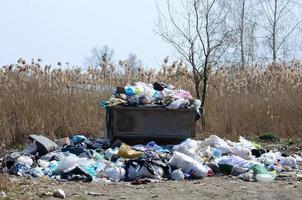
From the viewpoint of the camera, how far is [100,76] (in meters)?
13.1

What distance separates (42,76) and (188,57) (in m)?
3.46

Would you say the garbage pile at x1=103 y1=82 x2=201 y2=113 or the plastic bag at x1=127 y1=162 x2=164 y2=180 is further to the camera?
the garbage pile at x1=103 y1=82 x2=201 y2=113

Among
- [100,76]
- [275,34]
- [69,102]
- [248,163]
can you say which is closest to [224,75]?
[100,76]

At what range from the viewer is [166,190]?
6340 mm

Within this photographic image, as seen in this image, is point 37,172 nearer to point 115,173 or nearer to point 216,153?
point 115,173

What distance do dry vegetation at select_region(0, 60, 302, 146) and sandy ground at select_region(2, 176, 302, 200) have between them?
3720 mm

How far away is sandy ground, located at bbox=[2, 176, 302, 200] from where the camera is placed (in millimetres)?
5922

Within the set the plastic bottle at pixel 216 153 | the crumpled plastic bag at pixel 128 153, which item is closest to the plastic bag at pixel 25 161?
the crumpled plastic bag at pixel 128 153

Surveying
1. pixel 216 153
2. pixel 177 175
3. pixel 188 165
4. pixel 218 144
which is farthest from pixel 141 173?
pixel 218 144

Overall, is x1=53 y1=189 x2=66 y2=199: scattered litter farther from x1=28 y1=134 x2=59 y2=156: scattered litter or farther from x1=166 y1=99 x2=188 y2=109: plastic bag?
x1=166 y1=99 x2=188 y2=109: plastic bag

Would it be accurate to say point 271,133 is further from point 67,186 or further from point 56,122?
point 67,186

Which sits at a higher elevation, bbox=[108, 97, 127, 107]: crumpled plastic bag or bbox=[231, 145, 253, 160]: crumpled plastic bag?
bbox=[108, 97, 127, 107]: crumpled plastic bag

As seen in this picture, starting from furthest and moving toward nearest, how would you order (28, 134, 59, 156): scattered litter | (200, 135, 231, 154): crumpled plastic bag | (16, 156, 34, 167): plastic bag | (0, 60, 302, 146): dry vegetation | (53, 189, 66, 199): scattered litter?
(0, 60, 302, 146): dry vegetation < (200, 135, 231, 154): crumpled plastic bag < (28, 134, 59, 156): scattered litter < (16, 156, 34, 167): plastic bag < (53, 189, 66, 199): scattered litter

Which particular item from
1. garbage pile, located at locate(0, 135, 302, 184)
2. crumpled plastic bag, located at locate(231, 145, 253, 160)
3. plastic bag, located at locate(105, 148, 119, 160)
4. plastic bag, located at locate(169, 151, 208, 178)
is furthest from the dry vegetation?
plastic bag, located at locate(169, 151, 208, 178)
